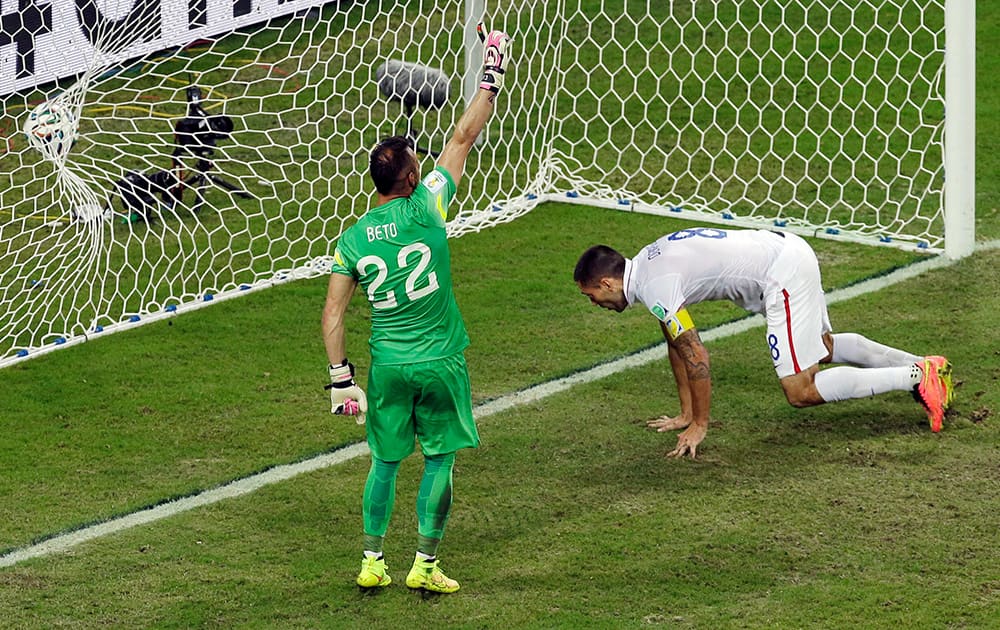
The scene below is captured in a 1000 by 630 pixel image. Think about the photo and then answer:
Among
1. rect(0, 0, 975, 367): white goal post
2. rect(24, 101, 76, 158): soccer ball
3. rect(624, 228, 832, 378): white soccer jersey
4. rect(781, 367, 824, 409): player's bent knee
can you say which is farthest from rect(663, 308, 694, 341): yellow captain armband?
rect(24, 101, 76, 158): soccer ball

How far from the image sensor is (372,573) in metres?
6.32

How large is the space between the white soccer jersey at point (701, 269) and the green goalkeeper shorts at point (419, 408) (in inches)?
51.8

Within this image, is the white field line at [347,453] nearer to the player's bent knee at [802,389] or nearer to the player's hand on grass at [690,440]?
the player's hand on grass at [690,440]

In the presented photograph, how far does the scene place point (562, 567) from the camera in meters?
6.52

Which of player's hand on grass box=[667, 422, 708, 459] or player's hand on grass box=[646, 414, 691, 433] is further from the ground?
player's hand on grass box=[667, 422, 708, 459]

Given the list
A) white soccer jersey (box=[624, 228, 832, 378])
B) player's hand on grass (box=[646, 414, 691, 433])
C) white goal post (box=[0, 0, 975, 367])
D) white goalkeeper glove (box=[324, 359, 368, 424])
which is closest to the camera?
white goalkeeper glove (box=[324, 359, 368, 424])

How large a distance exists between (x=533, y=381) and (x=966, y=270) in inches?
124

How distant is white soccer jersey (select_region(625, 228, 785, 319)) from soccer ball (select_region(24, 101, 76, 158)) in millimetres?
3510

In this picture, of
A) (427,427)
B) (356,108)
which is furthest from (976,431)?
(356,108)

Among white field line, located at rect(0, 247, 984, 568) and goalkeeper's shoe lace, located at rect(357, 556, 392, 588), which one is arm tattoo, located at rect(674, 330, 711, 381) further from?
goalkeeper's shoe lace, located at rect(357, 556, 392, 588)

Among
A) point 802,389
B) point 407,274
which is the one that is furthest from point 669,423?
point 407,274

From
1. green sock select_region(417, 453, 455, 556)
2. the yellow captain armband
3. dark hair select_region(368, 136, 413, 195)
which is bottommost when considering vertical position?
green sock select_region(417, 453, 455, 556)

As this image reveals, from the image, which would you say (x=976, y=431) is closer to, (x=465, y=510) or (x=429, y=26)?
(x=465, y=510)

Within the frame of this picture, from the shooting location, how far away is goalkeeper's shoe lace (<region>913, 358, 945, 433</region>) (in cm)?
765
